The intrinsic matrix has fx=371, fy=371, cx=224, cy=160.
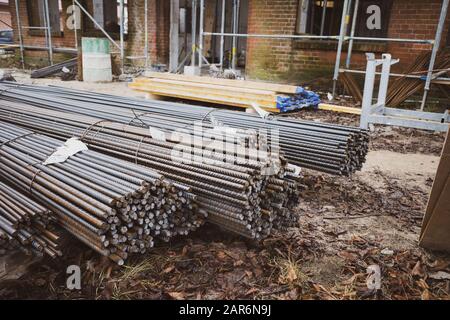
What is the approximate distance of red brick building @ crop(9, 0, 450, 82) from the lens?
7.80m

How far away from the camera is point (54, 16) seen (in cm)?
1415

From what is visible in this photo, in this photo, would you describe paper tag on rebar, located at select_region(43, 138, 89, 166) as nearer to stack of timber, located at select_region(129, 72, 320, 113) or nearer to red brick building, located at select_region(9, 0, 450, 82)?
stack of timber, located at select_region(129, 72, 320, 113)

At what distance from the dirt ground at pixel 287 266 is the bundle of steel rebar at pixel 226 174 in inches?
8.7

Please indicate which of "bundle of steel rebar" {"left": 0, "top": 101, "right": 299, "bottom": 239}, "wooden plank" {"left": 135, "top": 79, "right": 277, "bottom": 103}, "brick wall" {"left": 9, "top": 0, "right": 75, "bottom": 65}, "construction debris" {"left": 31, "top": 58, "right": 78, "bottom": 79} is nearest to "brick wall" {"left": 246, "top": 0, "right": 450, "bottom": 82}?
"wooden plank" {"left": 135, "top": 79, "right": 277, "bottom": 103}

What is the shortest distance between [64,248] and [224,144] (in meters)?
1.43

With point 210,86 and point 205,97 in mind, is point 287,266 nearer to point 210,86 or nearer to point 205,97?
point 205,97

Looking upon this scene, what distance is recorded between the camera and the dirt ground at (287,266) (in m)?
2.38

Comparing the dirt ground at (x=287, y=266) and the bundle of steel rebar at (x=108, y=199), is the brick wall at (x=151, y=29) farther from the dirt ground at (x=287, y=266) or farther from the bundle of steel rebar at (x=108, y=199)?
the dirt ground at (x=287, y=266)

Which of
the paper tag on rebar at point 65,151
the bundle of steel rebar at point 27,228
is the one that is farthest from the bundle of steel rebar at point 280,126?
the bundle of steel rebar at point 27,228

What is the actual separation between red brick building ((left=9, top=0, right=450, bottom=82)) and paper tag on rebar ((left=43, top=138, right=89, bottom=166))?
22.8ft

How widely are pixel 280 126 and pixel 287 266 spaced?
6.27 feet

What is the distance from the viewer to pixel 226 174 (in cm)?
271

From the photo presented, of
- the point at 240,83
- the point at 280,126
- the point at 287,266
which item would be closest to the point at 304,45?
the point at 240,83

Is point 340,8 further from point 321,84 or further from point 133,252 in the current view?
point 133,252
